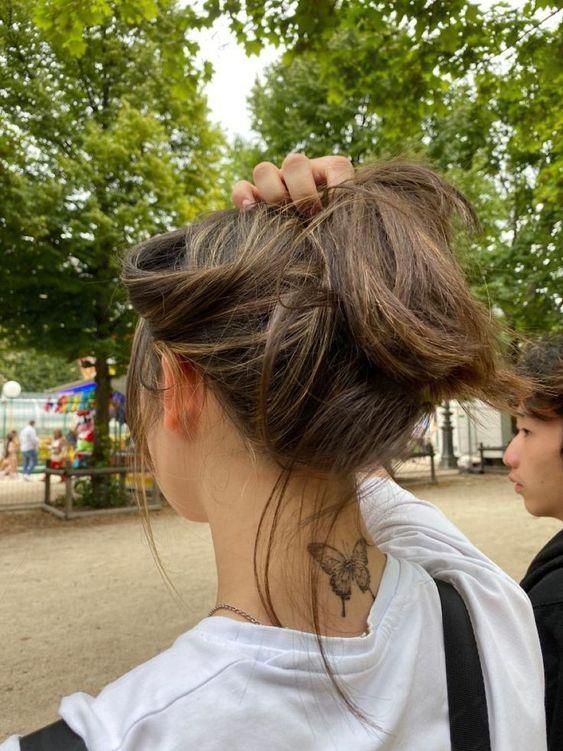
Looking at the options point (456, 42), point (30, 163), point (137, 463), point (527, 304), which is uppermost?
point (30, 163)

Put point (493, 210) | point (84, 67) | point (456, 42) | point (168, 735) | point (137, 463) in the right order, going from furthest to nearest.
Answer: point (493, 210), point (84, 67), point (456, 42), point (137, 463), point (168, 735)

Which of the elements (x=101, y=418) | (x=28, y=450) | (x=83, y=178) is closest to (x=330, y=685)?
(x=83, y=178)

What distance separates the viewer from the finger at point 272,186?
946mm

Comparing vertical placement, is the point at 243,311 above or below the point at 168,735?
above

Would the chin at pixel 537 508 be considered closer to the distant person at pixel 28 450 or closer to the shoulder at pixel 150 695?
the shoulder at pixel 150 695

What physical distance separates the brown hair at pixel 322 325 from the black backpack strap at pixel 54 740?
0.82ft

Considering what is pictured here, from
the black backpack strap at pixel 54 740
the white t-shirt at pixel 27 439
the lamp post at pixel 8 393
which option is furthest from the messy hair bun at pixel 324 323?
the lamp post at pixel 8 393

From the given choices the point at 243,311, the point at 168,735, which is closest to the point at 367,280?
the point at 243,311

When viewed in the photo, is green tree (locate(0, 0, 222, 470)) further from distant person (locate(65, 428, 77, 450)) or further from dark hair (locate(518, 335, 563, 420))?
distant person (locate(65, 428, 77, 450))

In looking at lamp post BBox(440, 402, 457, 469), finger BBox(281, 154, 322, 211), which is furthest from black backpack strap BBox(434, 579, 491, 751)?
lamp post BBox(440, 402, 457, 469)

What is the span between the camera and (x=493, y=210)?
13516 millimetres

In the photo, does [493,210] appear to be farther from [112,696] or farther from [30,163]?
[112,696]

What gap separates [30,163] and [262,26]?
7.16m

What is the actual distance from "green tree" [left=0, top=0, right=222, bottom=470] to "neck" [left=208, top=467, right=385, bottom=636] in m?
9.50
